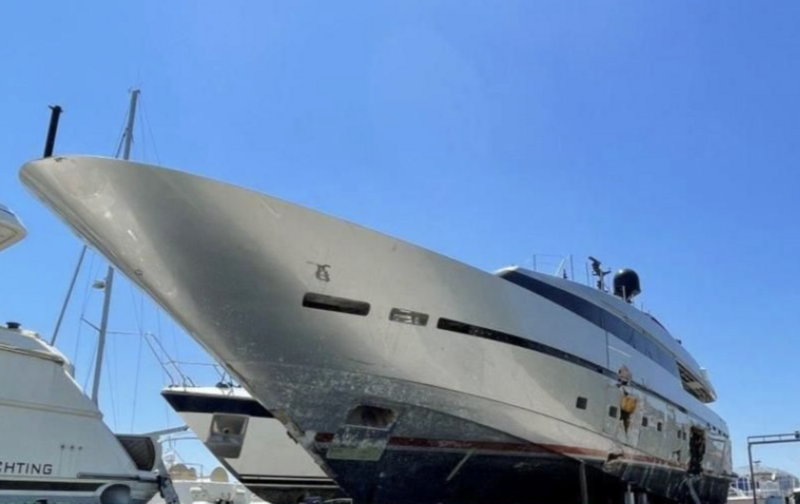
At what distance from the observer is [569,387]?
32.0ft

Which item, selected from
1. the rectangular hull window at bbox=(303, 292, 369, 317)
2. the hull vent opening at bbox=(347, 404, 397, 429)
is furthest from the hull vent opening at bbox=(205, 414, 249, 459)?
the rectangular hull window at bbox=(303, 292, 369, 317)

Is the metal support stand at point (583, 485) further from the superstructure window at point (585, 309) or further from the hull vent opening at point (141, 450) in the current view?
the hull vent opening at point (141, 450)

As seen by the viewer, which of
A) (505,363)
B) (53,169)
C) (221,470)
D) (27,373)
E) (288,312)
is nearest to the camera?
(27,373)

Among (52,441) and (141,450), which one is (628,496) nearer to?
(141,450)

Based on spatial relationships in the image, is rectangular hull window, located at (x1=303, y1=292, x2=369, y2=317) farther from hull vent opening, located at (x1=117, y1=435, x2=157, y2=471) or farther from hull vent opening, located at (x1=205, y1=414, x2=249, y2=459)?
hull vent opening, located at (x1=205, y1=414, x2=249, y2=459)

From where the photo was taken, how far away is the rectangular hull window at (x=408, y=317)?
26.6 ft

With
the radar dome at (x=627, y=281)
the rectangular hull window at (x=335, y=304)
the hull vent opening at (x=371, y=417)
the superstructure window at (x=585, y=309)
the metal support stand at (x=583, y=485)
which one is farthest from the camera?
the radar dome at (x=627, y=281)

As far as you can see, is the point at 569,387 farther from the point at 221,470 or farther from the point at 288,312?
the point at 221,470

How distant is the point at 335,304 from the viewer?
25.6 ft

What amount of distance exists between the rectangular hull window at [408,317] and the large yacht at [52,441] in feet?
10.5

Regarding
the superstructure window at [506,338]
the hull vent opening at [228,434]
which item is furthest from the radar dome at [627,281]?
the hull vent opening at [228,434]

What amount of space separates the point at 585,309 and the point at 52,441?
833cm

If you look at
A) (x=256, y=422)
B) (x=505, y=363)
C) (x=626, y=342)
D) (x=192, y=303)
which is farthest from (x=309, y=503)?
(x=626, y=342)

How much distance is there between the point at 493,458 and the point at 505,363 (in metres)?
1.44
